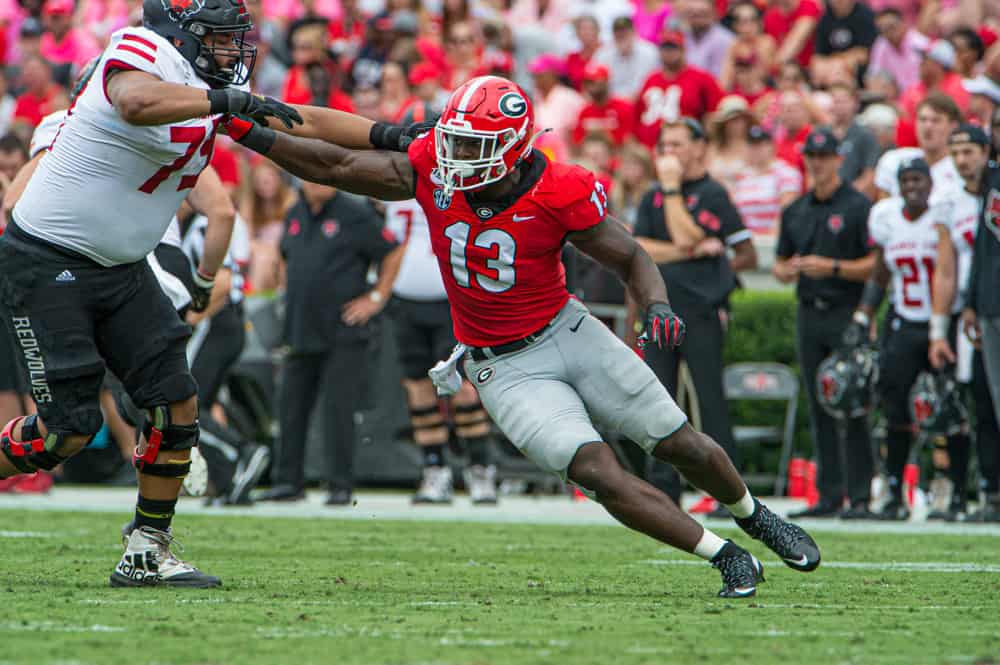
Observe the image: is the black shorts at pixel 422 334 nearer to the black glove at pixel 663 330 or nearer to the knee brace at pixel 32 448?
the knee brace at pixel 32 448

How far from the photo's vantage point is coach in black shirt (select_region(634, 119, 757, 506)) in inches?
383

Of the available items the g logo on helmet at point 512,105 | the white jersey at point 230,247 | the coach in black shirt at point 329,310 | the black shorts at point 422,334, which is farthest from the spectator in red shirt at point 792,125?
the g logo on helmet at point 512,105

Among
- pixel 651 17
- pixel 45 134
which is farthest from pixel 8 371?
pixel 651 17

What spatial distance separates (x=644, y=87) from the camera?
14906mm

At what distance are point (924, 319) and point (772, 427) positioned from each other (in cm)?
221

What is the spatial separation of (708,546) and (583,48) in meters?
11.3

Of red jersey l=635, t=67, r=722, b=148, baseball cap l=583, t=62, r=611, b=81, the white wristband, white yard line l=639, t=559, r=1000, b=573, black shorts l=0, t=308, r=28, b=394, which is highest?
baseball cap l=583, t=62, r=611, b=81

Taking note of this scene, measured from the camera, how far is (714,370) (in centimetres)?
976

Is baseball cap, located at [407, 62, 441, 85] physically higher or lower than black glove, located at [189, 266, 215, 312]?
higher

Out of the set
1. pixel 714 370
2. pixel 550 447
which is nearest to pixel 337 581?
pixel 550 447

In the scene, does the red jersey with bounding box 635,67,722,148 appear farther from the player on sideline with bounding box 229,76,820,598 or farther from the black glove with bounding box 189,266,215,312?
the player on sideline with bounding box 229,76,820,598

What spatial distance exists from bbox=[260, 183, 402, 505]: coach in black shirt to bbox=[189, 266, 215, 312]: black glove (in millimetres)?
3140

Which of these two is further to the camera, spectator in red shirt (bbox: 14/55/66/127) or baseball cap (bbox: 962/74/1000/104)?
spectator in red shirt (bbox: 14/55/66/127)

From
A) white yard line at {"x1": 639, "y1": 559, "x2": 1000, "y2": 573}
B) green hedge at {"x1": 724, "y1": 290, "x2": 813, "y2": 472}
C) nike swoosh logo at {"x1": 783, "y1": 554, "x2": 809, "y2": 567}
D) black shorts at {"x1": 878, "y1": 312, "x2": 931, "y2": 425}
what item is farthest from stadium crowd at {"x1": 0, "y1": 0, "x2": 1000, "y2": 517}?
nike swoosh logo at {"x1": 783, "y1": 554, "x2": 809, "y2": 567}
